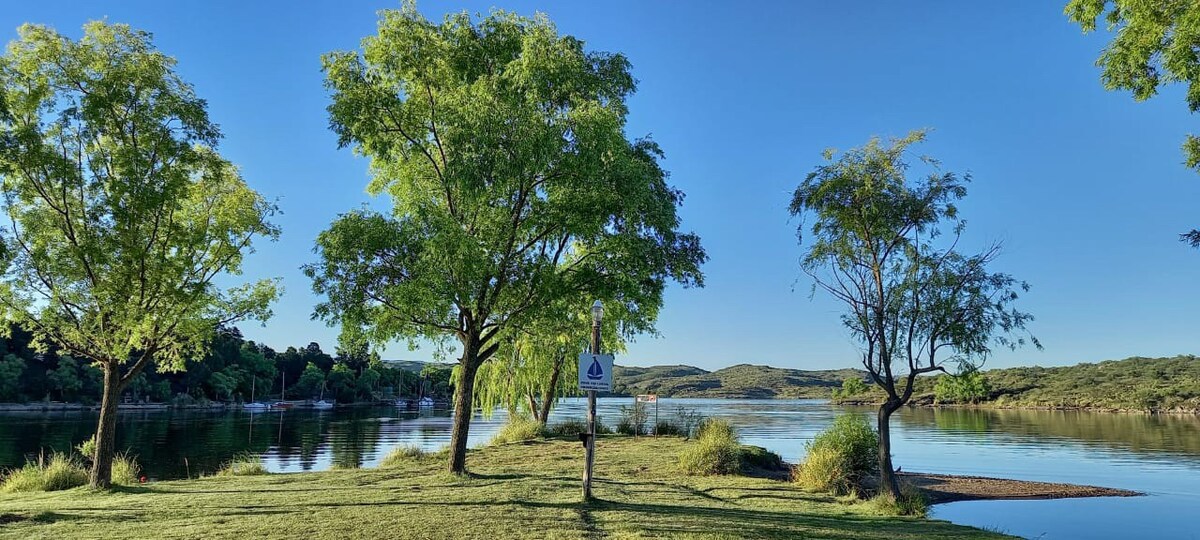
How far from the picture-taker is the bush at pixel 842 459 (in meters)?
15.7

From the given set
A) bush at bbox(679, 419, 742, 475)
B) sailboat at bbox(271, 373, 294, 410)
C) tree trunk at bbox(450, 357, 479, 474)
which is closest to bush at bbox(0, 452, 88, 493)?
tree trunk at bbox(450, 357, 479, 474)

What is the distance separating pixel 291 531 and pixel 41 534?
10.2ft

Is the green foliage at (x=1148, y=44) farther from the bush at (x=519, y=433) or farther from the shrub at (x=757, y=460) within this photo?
the bush at (x=519, y=433)

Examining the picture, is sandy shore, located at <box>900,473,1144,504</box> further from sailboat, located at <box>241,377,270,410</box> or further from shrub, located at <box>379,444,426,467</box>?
sailboat, located at <box>241,377,270,410</box>

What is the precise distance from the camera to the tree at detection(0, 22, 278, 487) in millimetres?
13305

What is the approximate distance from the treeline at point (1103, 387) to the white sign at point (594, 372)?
66319 millimetres

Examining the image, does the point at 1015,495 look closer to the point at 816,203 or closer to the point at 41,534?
the point at 816,203

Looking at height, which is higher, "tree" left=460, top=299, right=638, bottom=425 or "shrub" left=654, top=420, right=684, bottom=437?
"tree" left=460, top=299, right=638, bottom=425

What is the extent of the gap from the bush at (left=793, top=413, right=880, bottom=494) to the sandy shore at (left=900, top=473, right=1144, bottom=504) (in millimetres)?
3403

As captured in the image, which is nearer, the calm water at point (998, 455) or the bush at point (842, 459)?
the bush at point (842, 459)

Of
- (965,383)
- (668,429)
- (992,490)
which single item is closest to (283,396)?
(668,429)

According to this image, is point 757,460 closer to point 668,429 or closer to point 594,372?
point 668,429

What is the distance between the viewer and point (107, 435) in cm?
1405

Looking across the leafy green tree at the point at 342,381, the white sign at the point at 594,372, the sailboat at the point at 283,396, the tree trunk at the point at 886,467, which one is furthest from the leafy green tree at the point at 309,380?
the white sign at the point at 594,372
